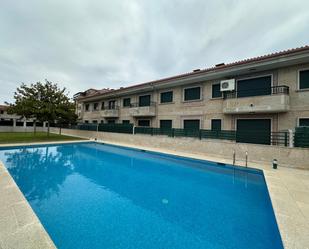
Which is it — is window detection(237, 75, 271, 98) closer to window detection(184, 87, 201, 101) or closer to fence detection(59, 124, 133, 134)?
window detection(184, 87, 201, 101)

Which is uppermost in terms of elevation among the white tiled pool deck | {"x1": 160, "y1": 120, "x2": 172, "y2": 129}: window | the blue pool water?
{"x1": 160, "y1": 120, "x2": 172, "y2": 129}: window

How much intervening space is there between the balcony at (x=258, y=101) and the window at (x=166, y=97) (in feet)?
20.8

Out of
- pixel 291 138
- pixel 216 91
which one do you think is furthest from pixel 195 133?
pixel 291 138

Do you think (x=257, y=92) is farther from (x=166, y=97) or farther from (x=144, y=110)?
(x=144, y=110)

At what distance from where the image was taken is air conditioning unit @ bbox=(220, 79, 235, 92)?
1330cm

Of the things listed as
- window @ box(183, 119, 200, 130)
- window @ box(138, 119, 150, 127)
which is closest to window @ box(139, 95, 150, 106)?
window @ box(138, 119, 150, 127)

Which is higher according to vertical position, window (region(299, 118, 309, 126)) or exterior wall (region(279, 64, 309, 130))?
exterior wall (region(279, 64, 309, 130))

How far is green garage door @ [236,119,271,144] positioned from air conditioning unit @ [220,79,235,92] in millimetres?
2850

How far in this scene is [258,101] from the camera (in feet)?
38.3

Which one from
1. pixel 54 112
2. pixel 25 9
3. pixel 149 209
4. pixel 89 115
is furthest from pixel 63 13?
pixel 89 115

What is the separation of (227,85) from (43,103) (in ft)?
70.2

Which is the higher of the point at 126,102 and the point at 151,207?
the point at 126,102

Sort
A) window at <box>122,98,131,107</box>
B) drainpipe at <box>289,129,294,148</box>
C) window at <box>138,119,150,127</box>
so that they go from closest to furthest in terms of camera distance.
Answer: drainpipe at <box>289,129,294,148</box> → window at <box>138,119,150,127</box> → window at <box>122,98,131,107</box>

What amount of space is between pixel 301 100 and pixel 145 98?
1555cm
